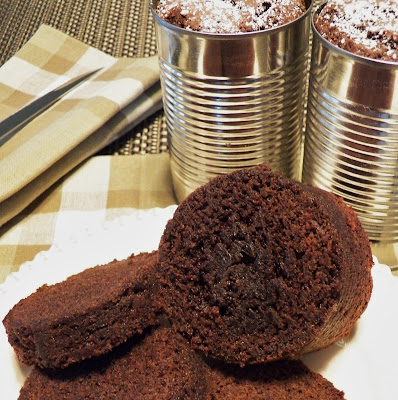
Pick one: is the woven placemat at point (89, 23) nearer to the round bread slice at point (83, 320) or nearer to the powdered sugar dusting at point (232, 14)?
the powdered sugar dusting at point (232, 14)

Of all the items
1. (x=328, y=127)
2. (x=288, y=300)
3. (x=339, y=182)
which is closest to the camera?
(x=288, y=300)

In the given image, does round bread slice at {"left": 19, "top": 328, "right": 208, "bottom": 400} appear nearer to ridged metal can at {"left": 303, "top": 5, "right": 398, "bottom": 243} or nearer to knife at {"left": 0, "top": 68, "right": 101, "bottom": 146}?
ridged metal can at {"left": 303, "top": 5, "right": 398, "bottom": 243}

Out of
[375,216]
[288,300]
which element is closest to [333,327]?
[288,300]

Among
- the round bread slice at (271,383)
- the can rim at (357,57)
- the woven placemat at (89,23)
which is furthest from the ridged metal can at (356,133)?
the woven placemat at (89,23)

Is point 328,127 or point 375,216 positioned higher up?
point 328,127

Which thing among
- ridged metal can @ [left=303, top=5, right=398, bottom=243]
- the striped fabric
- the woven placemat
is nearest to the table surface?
the woven placemat

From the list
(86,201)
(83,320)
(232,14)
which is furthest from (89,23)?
(83,320)

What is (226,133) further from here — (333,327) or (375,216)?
(333,327)
